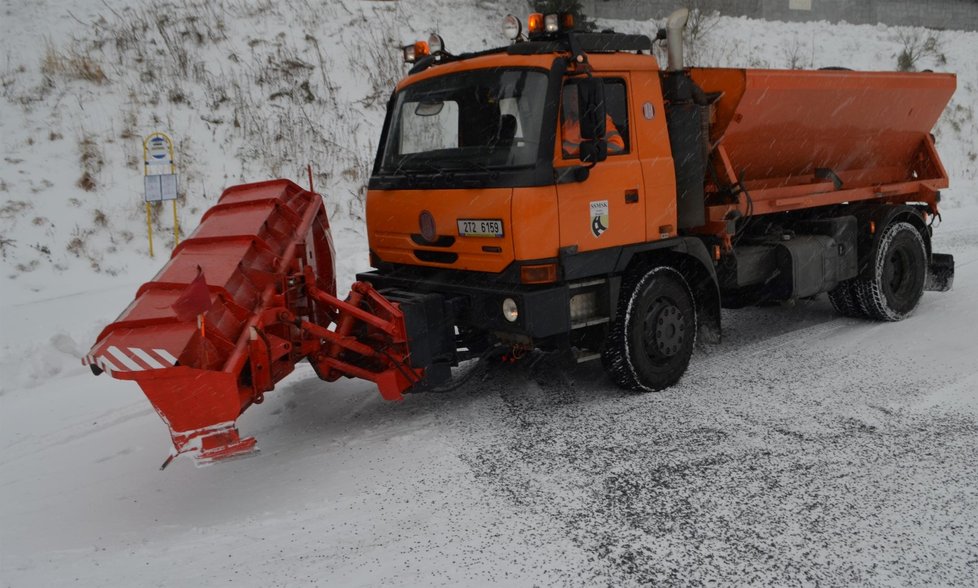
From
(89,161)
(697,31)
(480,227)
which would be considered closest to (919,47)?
(697,31)

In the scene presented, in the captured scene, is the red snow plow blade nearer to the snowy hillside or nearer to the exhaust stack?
the snowy hillside

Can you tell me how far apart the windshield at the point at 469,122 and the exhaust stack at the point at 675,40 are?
4.63ft

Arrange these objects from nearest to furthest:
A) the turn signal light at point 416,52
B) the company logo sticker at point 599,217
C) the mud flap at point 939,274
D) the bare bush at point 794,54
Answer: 1. the company logo sticker at point 599,217
2. the turn signal light at point 416,52
3. the mud flap at point 939,274
4. the bare bush at point 794,54

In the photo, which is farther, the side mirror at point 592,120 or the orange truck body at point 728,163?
the orange truck body at point 728,163

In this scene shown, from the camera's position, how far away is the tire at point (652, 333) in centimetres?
549

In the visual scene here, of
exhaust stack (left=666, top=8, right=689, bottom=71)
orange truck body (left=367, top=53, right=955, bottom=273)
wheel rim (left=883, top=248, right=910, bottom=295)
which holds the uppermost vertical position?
exhaust stack (left=666, top=8, right=689, bottom=71)

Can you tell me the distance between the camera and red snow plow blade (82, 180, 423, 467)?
3842 millimetres

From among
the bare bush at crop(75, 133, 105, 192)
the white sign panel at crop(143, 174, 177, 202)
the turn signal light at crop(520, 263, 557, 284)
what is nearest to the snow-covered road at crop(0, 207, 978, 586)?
the turn signal light at crop(520, 263, 557, 284)

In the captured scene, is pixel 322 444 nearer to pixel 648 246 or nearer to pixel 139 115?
pixel 648 246

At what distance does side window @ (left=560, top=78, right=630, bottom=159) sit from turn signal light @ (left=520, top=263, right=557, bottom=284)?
2.41 feet

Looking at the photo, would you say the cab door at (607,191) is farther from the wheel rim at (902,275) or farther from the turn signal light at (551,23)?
the wheel rim at (902,275)

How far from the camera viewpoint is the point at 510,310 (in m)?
5.00

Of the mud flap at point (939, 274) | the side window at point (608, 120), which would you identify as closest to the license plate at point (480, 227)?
the side window at point (608, 120)

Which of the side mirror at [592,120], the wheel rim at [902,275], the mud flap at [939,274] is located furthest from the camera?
the mud flap at [939,274]
